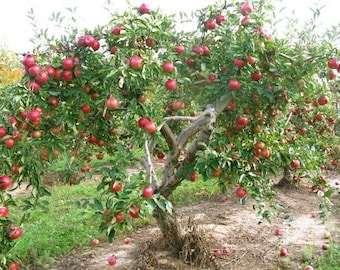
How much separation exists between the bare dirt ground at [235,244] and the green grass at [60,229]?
0.18 m

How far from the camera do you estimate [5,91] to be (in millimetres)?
2312

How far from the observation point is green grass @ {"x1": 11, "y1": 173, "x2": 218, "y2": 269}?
164 inches

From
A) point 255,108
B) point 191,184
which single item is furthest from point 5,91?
point 191,184

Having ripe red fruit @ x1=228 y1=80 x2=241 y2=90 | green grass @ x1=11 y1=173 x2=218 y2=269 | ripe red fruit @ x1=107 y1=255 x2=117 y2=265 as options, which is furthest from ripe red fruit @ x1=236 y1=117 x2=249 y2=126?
ripe red fruit @ x1=107 y1=255 x2=117 y2=265

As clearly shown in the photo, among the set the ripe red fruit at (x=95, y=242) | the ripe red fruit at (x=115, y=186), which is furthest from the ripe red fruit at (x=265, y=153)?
the ripe red fruit at (x=95, y=242)

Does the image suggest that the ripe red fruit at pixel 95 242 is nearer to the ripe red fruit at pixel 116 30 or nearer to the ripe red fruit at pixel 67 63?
the ripe red fruit at pixel 67 63

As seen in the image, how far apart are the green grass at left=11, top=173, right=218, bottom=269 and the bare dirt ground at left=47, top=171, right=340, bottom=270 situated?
18 centimetres

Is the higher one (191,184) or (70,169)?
(70,169)

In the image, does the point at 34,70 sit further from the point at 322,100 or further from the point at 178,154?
the point at 322,100

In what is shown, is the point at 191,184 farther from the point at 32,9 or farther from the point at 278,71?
the point at 32,9

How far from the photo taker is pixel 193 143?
3.19m

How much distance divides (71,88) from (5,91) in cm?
41

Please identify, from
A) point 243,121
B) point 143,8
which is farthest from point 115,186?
point 243,121

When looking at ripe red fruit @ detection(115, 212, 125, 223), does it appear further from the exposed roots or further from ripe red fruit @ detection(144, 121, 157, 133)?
the exposed roots
